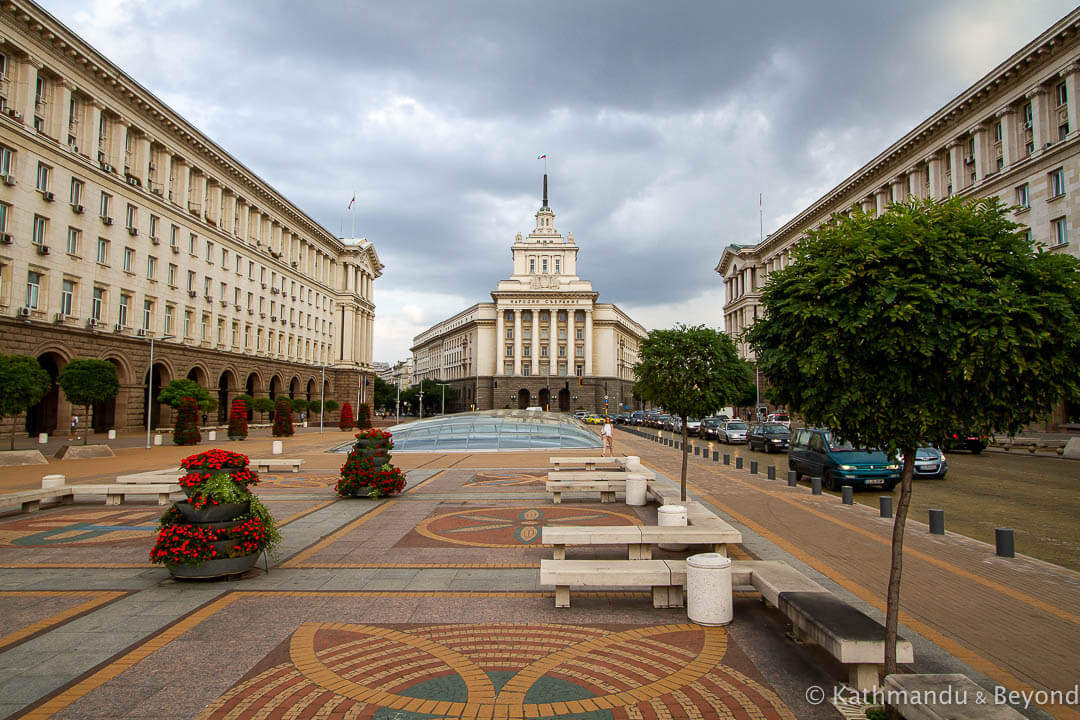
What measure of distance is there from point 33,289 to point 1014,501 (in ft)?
146

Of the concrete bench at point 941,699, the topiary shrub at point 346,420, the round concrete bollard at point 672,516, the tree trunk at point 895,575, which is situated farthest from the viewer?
the topiary shrub at point 346,420

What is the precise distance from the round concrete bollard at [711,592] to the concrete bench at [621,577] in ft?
1.10

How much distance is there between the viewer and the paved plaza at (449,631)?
15.6 feet

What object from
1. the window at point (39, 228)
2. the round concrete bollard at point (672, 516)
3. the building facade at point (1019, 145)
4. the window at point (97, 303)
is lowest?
the round concrete bollard at point (672, 516)

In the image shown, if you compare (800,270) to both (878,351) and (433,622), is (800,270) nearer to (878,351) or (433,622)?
(878,351)

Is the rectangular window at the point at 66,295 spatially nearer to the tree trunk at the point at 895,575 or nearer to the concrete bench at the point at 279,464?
the concrete bench at the point at 279,464

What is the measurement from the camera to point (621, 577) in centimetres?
667

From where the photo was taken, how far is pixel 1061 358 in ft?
14.4

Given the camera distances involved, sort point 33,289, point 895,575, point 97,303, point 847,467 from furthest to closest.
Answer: point 97,303 → point 33,289 → point 847,467 → point 895,575

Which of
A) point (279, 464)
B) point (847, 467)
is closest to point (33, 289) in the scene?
point (279, 464)

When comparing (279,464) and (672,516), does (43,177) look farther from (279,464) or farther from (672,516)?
(672,516)

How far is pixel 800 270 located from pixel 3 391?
28.3m

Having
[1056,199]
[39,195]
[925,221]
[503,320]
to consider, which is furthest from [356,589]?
[503,320]

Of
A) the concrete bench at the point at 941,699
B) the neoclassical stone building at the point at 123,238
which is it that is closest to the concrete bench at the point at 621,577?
the concrete bench at the point at 941,699
